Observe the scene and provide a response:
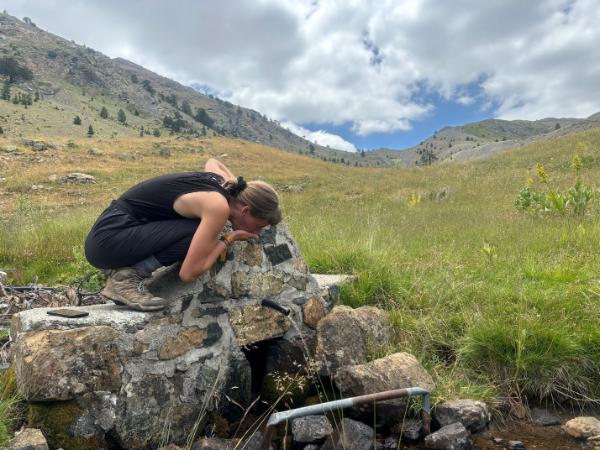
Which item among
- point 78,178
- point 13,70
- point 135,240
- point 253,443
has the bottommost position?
point 253,443

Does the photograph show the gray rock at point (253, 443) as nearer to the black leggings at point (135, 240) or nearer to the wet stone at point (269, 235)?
the black leggings at point (135, 240)

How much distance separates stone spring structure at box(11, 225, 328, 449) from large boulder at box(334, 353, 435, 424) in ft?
2.11

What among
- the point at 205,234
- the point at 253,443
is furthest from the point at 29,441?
the point at 205,234

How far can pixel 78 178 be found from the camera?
84.1 ft

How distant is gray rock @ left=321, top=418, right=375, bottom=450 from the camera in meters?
2.85

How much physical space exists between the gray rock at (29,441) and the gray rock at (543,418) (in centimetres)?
324

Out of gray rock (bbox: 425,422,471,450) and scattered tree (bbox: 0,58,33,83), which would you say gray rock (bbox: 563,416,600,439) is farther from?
scattered tree (bbox: 0,58,33,83)

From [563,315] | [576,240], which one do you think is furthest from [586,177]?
[563,315]

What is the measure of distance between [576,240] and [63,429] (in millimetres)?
6151

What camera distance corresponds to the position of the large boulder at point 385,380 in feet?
10.4

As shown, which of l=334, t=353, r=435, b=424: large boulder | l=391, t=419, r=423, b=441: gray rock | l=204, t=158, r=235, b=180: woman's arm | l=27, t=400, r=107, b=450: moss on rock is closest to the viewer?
l=27, t=400, r=107, b=450: moss on rock

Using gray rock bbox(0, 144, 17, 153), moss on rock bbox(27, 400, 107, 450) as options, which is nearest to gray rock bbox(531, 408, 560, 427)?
moss on rock bbox(27, 400, 107, 450)

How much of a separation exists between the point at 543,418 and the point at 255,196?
271cm

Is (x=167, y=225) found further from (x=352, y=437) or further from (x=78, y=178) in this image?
(x=78, y=178)
